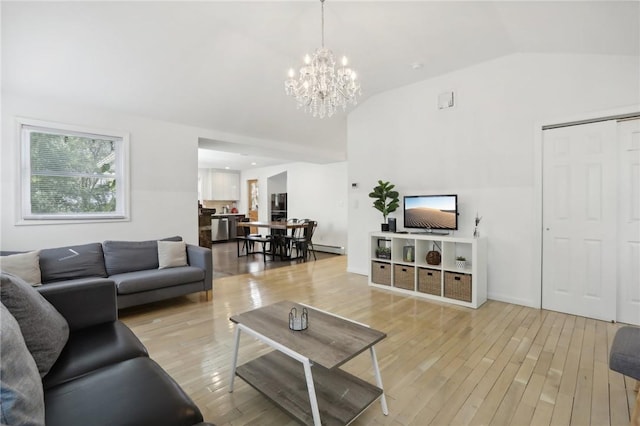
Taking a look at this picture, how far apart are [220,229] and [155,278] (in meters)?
6.71

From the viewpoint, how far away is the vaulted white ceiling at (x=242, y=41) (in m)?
2.71

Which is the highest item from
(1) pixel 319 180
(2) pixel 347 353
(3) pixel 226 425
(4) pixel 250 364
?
(1) pixel 319 180

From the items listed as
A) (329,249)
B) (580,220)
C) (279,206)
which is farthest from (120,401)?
(279,206)

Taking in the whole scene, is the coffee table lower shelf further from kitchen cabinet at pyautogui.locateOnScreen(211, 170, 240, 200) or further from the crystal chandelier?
kitchen cabinet at pyautogui.locateOnScreen(211, 170, 240, 200)

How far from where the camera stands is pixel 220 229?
993 centimetres

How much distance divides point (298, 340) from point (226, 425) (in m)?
0.59

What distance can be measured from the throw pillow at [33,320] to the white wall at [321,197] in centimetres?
639

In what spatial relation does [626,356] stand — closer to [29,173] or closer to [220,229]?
[29,173]

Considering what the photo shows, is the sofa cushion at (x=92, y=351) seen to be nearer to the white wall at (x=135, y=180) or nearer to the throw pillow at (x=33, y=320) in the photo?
the throw pillow at (x=33, y=320)

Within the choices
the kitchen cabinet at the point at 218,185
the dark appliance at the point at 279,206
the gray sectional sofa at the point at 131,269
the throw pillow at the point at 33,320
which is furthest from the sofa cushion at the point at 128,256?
the kitchen cabinet at the point at 218,185

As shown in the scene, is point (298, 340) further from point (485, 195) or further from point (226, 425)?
point (485, 195)

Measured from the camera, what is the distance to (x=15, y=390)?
0.89 metres

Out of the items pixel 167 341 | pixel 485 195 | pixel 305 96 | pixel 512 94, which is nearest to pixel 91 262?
pixel 167 341

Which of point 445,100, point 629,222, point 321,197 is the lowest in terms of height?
point 629,222
